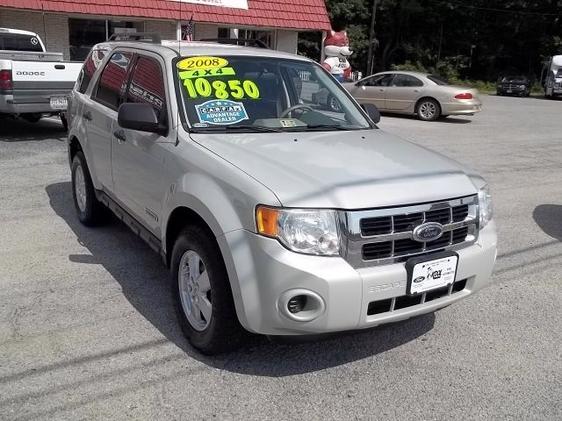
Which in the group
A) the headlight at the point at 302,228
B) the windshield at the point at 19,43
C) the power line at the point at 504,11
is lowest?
the headlight at the point at 302,228

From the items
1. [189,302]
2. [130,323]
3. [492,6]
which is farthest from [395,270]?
[492,6]

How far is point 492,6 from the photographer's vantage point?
48.2m

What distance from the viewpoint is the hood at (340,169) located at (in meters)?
2.92

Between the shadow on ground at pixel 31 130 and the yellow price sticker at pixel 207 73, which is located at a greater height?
the yellow price sticker at pixel 207 73

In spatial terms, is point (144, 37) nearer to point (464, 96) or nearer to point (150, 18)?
point (150, 18)

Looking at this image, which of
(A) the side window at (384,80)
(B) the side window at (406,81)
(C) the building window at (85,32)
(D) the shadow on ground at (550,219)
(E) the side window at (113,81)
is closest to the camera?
(E) the side window at (113,81)

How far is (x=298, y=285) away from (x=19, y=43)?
1213 centimetres

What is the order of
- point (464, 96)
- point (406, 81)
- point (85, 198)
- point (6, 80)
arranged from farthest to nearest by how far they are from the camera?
point (406, 81) < point (464, 96) < point (6, 80) < point (85, 198)

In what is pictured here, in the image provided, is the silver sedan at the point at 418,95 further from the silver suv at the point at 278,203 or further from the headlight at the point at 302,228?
the headlight at the point at 302,228

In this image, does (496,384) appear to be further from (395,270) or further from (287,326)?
(287,326)

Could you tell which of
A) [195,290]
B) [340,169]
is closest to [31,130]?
[195,290]

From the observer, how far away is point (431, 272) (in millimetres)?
3066

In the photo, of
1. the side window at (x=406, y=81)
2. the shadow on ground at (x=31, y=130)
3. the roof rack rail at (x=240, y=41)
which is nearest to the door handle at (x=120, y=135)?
the roof rack rail at (x=240, y=41)

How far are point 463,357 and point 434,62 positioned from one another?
155 ft
